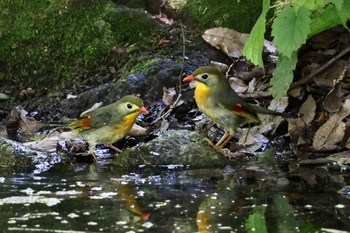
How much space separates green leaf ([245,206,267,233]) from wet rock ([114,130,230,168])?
1.62m

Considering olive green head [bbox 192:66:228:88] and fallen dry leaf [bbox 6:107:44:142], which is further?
fallen dry leaf [bbox 6:107:44:142]

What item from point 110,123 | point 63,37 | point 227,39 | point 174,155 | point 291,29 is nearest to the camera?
point 291,29

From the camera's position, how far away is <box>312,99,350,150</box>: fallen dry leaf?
19.8 ft

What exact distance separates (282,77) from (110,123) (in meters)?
1.52

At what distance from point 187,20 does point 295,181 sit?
12.6 feet

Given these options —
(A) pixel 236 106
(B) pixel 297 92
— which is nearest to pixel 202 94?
(A) pixel 236 106

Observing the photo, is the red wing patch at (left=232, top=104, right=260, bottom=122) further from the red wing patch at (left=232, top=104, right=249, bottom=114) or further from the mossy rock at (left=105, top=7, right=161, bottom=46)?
the mossy rock at (left=105, top=7, right=161, bottom=46)

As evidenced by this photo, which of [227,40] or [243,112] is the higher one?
[227,40]

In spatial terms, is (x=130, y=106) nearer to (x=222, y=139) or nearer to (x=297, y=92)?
(x=222, y=139)

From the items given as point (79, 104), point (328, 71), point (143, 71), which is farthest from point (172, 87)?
point (328, 71)

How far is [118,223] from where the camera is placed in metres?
4.11

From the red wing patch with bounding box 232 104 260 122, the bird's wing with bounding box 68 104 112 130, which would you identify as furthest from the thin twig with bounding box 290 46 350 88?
the bird's wing with bounding box 68 104 112 130

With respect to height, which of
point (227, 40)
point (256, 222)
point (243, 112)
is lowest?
point (256, 222)

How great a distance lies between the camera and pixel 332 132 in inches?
242
